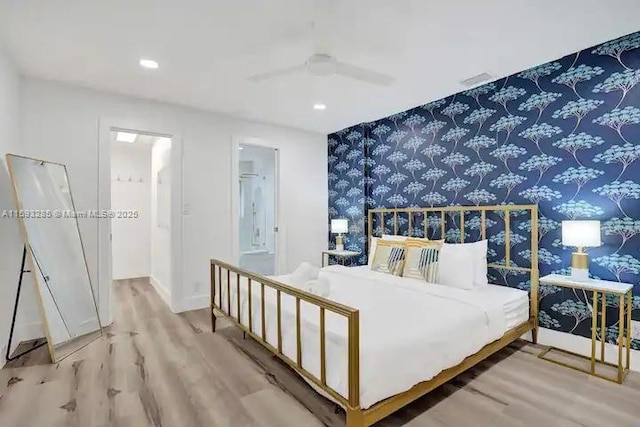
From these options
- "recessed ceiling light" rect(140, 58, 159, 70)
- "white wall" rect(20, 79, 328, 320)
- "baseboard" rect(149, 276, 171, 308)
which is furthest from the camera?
"baseboard" rect(149, 276, 171, 308)

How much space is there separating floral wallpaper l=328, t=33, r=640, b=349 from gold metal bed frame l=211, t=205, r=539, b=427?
0.09m

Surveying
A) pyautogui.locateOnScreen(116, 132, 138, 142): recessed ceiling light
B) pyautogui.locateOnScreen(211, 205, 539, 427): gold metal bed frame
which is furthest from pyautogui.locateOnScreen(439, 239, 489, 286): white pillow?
pyautogui.locateOnScreen(116, 132, 138, 142): recessed ceiling light

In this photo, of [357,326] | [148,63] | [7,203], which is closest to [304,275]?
[357,326]

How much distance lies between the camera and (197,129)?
4.30 m

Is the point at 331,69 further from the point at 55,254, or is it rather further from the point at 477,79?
the point at 55,254

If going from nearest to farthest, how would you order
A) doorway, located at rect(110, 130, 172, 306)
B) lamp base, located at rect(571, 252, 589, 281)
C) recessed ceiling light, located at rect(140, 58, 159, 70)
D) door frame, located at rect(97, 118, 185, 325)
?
lamp base, located at rect(571, 252, 589, 281)
recessed ceiling light, located at rect(140, 58, 159, 70)
door frame, located at rect(97, 118, 185, 325)
doorway, located at rect(110, 130, 172, 306)

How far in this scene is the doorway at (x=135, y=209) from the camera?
219 inches

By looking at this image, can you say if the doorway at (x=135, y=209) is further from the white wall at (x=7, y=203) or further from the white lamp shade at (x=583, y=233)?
the white lamp shade at (x=583, y=233)

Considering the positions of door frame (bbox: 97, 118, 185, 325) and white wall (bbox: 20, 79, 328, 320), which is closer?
white wall (bbox: 20, 79, 328, 320)

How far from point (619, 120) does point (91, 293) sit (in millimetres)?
5140

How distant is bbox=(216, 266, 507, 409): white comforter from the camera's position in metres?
1.77

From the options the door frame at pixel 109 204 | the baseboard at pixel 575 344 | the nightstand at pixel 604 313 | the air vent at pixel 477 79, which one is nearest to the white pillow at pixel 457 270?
the nightstand at pixel 604 313

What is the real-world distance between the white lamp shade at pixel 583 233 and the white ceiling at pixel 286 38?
1463 mm

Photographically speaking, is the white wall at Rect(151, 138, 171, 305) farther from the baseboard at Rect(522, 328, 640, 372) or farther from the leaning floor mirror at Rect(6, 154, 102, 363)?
the baseboard at Rect(522, 328, 640, 372)
